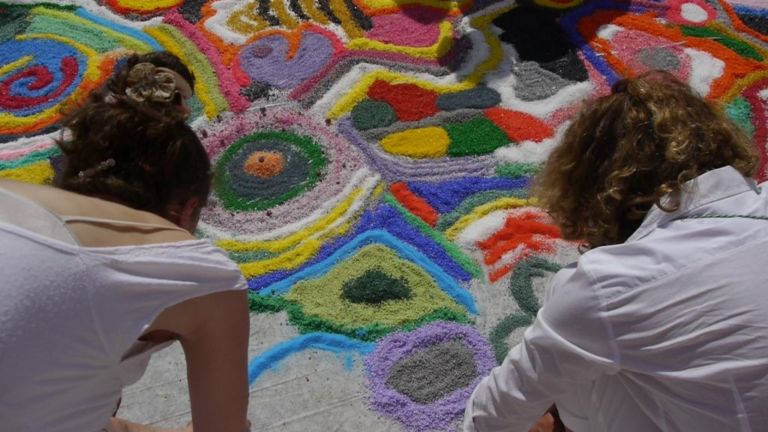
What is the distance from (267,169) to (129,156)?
1257 millimetres

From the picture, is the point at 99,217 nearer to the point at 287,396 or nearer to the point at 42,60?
the point at 287,396

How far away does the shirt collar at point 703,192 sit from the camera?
1035 mm

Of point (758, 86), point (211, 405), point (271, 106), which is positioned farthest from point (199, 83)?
point (758, 86)

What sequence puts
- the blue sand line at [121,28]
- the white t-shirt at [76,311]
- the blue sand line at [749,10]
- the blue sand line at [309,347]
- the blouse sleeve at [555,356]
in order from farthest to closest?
the blue sand line at [749,10], the blue sand line at [121,28], the blue sand line at [309,347], the blouse sleeve at [555,356], the white t-shirt at [76,311]

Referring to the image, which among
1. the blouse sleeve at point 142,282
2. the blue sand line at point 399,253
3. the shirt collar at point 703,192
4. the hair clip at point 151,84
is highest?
the hair clip at point 151,84

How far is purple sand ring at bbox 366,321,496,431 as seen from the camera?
5.88ft

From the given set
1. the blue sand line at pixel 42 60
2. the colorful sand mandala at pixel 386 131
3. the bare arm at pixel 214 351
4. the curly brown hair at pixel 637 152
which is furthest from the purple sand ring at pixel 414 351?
the blue sand line at pixel 42 60

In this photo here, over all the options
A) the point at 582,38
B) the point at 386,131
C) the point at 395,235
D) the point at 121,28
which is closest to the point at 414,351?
the point at 395,235

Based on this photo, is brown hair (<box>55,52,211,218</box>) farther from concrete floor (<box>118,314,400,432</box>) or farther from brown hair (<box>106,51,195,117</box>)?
concrete floor (<box>118,314,400,432</box>)

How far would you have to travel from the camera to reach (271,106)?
8.68 feet

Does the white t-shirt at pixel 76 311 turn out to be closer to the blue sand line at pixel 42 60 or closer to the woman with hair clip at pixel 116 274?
the woman with hair clip at pixel 116 274

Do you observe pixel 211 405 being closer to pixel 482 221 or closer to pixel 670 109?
pixel 670 109

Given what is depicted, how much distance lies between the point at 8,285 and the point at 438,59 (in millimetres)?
2234

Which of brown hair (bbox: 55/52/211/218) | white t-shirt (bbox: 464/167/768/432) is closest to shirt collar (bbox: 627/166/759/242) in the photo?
white t-shirt (bbox: 464/167/768/432)
